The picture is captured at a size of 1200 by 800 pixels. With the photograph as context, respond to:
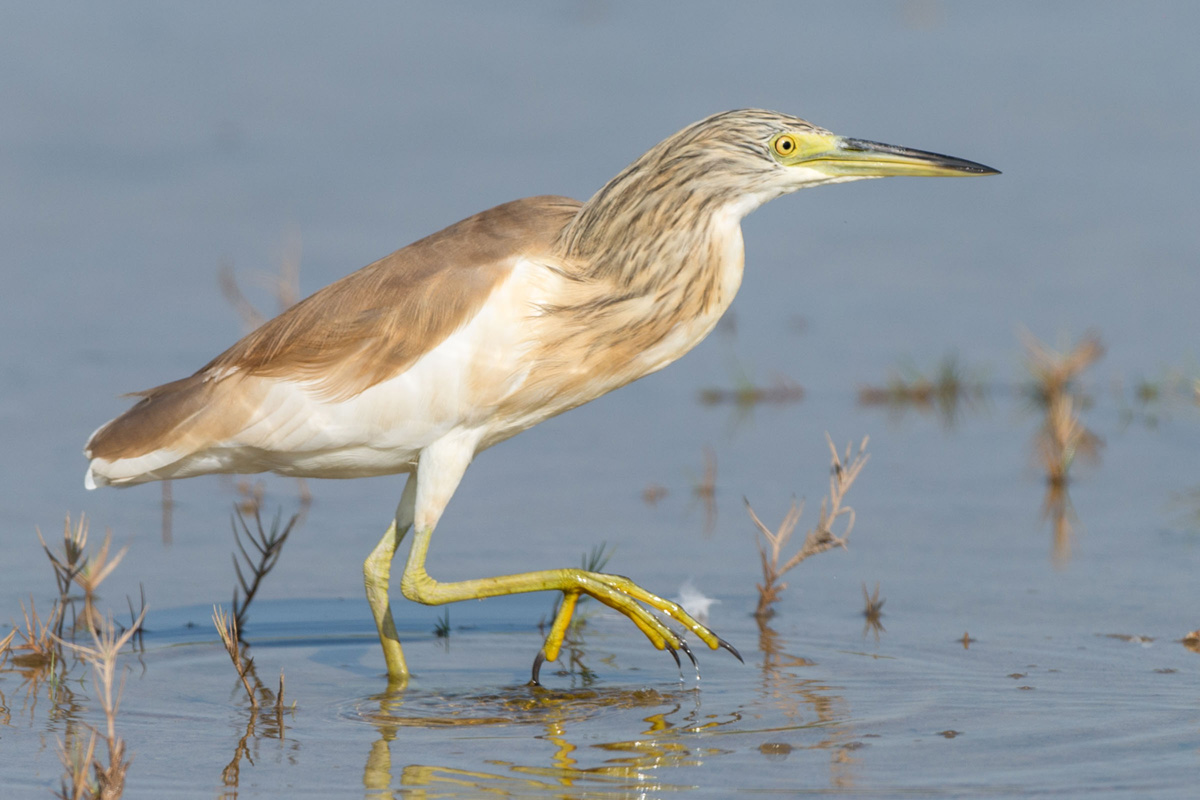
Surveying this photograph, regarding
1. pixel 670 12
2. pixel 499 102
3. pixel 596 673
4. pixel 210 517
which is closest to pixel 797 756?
pixel 596 673

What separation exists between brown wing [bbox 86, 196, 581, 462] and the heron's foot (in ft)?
2.96

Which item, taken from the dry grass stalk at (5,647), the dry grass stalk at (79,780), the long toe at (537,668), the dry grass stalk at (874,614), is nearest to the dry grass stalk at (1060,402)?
the dry grass stalk at (874,614)

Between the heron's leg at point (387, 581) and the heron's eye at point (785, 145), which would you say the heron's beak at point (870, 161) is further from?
the heron's leg at point (387, 581)

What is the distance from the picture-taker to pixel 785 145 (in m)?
5.37

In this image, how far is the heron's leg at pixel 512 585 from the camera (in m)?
5.35

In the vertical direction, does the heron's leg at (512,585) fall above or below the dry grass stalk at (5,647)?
above

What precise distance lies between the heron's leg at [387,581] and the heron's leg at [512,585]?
106 millimetres

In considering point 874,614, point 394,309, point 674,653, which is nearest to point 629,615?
point 674,653

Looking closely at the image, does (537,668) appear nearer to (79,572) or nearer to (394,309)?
(394,309)

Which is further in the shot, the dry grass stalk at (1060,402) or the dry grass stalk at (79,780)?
the dry grass stalk at (1060,402)

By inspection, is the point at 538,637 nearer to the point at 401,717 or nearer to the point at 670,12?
the point at 401,717

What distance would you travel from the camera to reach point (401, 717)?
499 centimetres

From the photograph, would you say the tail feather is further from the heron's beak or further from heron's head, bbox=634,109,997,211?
the heron's beak

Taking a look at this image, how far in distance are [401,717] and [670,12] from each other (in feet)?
35.2
